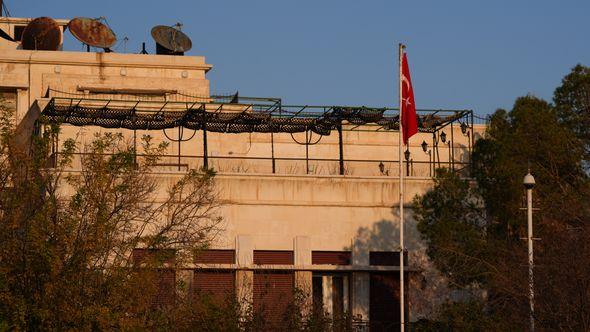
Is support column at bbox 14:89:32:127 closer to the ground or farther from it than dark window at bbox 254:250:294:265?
farther from it

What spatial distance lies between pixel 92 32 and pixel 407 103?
105 ft

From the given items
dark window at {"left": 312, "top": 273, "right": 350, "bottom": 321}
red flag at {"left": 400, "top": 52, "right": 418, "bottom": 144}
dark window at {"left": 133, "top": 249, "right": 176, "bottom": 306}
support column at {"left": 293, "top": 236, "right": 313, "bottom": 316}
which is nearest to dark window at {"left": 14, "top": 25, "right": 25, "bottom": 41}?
support column at {"left": 293, "top": 236, "right": 313, "bottom": 316}

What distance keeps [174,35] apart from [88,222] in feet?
115

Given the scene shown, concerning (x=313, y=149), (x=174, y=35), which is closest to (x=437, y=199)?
(x=313, y=149)

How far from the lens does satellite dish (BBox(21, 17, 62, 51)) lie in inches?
2803

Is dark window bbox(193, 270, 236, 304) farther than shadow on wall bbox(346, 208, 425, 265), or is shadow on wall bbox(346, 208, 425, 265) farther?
shadow on wall bbox(346, 208, 425, 265)

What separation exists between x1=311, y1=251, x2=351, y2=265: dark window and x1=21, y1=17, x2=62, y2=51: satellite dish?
25.1 metres

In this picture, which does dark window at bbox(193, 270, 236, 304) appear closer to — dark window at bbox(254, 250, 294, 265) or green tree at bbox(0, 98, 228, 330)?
dark window at bbox(254, 250, 294, 265)

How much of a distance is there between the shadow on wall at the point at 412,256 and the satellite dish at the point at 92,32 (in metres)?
23.2

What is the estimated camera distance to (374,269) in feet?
168

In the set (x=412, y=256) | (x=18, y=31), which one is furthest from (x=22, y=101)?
(x=412, y=256)

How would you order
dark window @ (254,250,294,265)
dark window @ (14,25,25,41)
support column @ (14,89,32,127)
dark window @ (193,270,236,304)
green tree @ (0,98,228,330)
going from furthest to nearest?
dark window @ (14,25,25,41) → support column @ (14,89,32,127) → dark window @ (254,250,294,265) → dark window @ (193,270,236,304) → green tree @ (0,98,228,330)

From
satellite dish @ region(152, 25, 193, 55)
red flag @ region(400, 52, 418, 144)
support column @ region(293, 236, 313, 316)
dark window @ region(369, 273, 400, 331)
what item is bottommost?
dark window @ region(369, 273, 400, 331)

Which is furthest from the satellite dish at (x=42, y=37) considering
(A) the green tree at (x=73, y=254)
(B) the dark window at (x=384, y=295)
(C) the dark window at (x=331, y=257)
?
(A) the green tree at (x=73, y=254)
